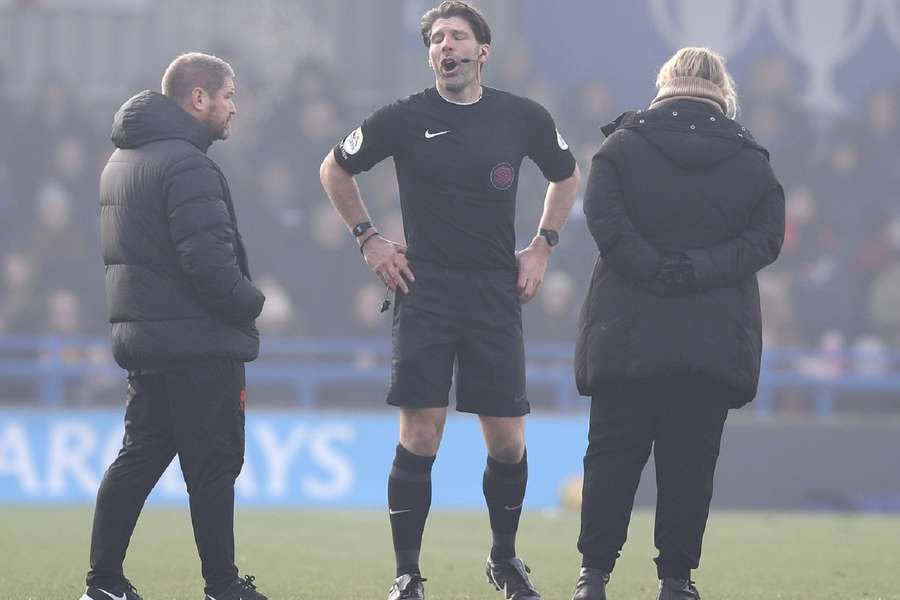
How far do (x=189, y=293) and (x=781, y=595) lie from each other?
2.84m

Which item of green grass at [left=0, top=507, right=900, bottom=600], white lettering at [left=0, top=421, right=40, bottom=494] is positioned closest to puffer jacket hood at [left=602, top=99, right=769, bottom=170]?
green grass at [left=0, top=507, right=900, bottom=600]

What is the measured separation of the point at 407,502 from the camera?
6977 mm

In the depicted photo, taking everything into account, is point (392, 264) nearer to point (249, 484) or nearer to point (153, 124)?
point (153, 124)

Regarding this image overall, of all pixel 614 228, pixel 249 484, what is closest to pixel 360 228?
pixel 614 228

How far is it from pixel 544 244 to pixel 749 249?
3.23ft

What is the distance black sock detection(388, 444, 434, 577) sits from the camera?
22.8 ft

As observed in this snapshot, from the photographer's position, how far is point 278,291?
633 inches

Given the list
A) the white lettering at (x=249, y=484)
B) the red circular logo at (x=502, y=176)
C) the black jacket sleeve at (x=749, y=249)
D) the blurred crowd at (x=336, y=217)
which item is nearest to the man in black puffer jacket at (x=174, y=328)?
the red circular logo at (x=502, y=176)

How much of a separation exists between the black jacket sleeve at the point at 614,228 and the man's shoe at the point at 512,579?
1.30 m

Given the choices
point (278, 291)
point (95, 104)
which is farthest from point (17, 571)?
point (95, 104)

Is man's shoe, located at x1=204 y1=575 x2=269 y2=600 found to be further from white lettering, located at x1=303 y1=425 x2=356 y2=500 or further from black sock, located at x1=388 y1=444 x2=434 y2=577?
white lettering, located at x1=303 y1=425 x2=356 y2=500

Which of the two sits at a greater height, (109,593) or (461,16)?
(461,16)

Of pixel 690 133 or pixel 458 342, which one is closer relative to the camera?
pixel 690 133

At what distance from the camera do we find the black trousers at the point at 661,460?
6586mm
